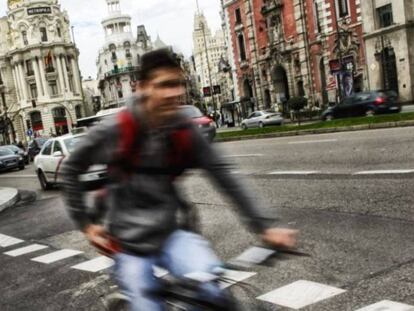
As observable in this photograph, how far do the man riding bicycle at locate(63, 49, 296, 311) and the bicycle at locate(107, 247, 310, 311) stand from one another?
0.04 m

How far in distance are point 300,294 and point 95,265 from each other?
2726 millimetres

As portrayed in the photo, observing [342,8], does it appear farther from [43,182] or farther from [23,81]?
[23,81]

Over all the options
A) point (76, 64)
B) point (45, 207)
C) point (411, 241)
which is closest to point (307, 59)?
point (45, 207)

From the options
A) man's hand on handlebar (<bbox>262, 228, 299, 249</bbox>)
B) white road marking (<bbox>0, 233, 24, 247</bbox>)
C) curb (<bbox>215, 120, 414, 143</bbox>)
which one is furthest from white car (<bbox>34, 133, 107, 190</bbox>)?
man's hand on handlebar (<bbox>262, 228, 299, 249</bbox>)

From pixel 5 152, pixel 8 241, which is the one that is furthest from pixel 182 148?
pixel 5 152

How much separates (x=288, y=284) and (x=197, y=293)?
225 centimetres

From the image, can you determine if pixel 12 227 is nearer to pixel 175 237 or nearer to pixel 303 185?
pixel 303 185

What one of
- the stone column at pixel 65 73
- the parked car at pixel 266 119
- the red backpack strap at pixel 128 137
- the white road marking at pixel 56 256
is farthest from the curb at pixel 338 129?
the stone column at pixel 65 73

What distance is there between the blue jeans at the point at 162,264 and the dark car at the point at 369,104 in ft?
87.7

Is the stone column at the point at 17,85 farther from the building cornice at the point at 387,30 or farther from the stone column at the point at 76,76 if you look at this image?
the building cornice at the point at 387,30

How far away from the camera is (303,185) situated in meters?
9.77

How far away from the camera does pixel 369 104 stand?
28.5 meters

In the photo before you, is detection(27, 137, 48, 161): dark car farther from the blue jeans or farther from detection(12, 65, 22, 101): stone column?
detection(12, 65, 22, 101): stone column

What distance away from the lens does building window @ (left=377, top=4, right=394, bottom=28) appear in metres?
40.3
